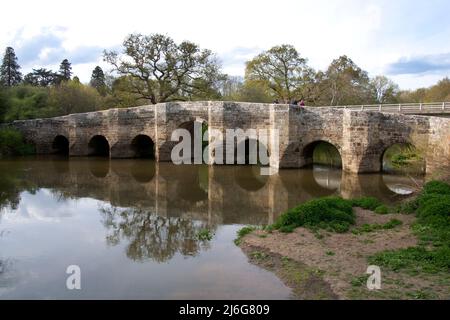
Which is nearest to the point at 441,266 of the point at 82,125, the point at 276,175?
the point at 276,175

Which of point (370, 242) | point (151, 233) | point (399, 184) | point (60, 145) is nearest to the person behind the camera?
point (370, 242)

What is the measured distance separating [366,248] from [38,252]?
19.4 feet

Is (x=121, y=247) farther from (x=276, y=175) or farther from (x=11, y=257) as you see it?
(x=276, y=175)

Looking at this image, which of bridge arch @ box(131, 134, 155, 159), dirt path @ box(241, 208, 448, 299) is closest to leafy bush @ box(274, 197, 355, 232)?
dirt path @ box(241, 208, 448, 299)

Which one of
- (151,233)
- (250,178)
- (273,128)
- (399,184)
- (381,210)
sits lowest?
(151,233)

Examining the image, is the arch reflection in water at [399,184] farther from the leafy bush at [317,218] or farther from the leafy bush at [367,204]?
the leafy bush at [317,218]

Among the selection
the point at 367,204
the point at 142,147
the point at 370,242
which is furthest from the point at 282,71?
the point at 370,242

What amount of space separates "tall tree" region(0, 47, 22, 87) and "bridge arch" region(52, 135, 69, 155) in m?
23.8

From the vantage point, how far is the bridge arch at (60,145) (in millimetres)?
26422

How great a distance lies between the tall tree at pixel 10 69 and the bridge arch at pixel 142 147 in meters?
29.3

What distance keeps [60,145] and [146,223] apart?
19521 mm

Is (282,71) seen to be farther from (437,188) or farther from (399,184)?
(437,188)

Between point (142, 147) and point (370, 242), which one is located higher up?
point (142, 147)

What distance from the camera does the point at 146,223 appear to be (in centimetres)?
984
